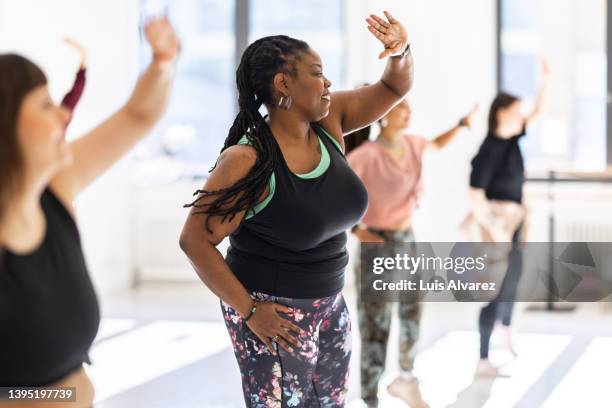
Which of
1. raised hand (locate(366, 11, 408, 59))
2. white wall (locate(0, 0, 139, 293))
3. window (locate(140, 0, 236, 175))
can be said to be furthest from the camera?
window (locate(140, 0, 236, 175))

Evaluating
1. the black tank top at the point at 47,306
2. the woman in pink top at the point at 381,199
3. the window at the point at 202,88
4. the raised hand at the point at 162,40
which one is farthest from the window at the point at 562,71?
the black tank top at the point at 47,306

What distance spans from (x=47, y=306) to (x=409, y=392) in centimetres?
281

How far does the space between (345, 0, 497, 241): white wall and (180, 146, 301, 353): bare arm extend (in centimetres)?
448

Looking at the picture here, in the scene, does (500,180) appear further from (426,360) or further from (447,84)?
(447,84)

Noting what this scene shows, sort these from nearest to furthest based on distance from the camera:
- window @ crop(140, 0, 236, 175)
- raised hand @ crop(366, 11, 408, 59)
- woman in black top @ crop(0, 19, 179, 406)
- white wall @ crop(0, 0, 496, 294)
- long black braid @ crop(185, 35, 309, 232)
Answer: woman in black top @ crop(0, 19, 179, 406), long black braid @ crop(185, 35, 309, 232), raised hand @ crop(366, 11, 408, 59), white wall @ crop(0, 0, 496, 294), window @ crop(140, 0, 236, 175)

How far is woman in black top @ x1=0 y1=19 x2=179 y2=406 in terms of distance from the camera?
4.02 feet

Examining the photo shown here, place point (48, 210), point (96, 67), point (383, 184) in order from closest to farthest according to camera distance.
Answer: point (48, 210) < point (383, 184) < point (96, 67)

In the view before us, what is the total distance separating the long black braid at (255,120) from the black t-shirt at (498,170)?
237 centimetres

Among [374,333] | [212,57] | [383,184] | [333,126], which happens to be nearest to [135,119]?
[333,126]

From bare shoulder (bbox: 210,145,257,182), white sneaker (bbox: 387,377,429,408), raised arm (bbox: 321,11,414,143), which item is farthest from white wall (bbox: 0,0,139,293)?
bare shoulder (bbox: 210,145,257,182)

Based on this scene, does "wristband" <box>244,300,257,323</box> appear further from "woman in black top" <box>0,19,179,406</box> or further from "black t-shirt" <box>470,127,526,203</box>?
"black t-shirt" <box>470,127,526,203</box>

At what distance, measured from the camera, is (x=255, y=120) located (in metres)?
2.02

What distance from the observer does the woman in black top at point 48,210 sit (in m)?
1.22

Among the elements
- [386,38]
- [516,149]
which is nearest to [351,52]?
[516,149]
